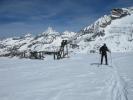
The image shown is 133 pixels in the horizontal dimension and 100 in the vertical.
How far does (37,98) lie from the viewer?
816 centimetres

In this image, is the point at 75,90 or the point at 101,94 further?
the point at 75,90

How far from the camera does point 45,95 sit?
861 cm

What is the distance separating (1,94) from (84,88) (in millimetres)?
3549

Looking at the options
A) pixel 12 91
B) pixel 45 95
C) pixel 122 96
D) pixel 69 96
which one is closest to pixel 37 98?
pixel 45 95

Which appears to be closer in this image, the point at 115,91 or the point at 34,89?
the point at 115,91

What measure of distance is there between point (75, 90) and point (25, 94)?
2.11 m

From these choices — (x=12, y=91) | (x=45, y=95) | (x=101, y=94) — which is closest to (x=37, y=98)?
(x=45, y=95)

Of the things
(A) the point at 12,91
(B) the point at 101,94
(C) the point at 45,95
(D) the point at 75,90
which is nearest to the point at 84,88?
(D) the point at 75,90

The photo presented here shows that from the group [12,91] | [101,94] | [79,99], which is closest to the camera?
[79,99]

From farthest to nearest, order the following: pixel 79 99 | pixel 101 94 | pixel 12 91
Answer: pixel 12 91 < pixel 101 94 < pixel 79 99

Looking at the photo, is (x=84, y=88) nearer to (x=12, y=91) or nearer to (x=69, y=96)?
(x=69, y=96)

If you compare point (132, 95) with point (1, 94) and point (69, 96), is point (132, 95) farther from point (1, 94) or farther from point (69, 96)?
point (1, 94)

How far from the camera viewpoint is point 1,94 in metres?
8.91

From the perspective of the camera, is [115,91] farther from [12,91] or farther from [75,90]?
[12,91]
